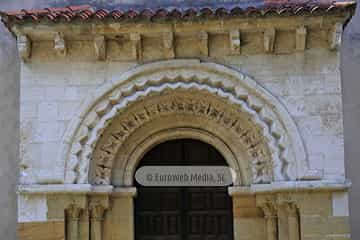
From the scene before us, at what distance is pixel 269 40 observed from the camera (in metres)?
6.89

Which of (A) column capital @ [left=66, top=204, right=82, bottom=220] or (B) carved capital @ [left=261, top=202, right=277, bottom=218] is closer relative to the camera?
(A) column capital @ [left=66, top=204, right=82, bottom=220]

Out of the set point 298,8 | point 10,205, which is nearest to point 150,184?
point 10,205

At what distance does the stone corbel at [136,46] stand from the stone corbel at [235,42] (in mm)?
1037

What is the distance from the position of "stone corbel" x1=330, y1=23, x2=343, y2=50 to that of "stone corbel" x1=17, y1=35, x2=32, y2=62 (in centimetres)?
342

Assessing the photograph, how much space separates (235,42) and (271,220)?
207 centimetres

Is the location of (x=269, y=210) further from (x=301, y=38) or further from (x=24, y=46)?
(x=24, y=46)

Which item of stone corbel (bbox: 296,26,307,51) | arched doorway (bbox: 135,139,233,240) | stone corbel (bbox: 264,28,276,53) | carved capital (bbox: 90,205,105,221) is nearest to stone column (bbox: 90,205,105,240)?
carved capital (bbox: 90,205,105,221)

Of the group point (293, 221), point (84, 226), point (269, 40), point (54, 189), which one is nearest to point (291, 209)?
point (293, 221)

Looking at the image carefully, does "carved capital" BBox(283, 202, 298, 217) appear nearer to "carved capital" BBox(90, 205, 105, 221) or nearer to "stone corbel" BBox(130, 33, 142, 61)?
"carved capital" BBox(90, 205, 105, 221)

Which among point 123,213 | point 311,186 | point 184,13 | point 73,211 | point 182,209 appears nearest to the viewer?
point 311,186

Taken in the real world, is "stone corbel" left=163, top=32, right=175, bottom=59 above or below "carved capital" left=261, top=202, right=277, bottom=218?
above

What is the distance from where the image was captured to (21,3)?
8406mm

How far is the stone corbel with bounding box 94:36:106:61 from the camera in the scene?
6.93 meters

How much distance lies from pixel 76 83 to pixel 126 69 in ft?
1.95
